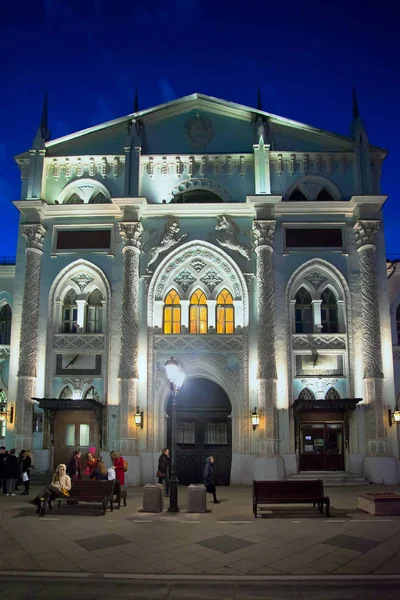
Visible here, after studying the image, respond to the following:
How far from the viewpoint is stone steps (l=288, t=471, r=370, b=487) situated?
24469 mm

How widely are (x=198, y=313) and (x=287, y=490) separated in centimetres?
1304

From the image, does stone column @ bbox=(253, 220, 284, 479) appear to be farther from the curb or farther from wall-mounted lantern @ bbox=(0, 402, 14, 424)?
the curb

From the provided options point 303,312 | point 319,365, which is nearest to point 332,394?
point 319,365

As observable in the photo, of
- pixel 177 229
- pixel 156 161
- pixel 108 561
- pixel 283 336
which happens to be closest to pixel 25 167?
pixel 156 161

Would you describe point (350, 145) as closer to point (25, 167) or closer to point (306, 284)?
point (306, 284)

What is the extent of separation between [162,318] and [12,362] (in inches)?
293

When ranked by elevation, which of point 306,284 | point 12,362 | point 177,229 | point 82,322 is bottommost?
point 12,362

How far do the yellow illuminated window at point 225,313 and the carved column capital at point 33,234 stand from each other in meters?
9.32

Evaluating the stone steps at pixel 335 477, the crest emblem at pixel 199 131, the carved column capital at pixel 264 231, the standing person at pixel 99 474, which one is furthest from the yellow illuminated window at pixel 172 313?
the standing person at pixel 99 474

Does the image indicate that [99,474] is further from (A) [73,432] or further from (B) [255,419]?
(B) [255,419]

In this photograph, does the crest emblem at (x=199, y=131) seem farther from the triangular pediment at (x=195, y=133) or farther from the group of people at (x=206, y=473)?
the group of people at (x=206, y=473)

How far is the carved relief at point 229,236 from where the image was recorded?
27719 millimetres

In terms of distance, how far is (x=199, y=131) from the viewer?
2969 centimetres

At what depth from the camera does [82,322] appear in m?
27.9
